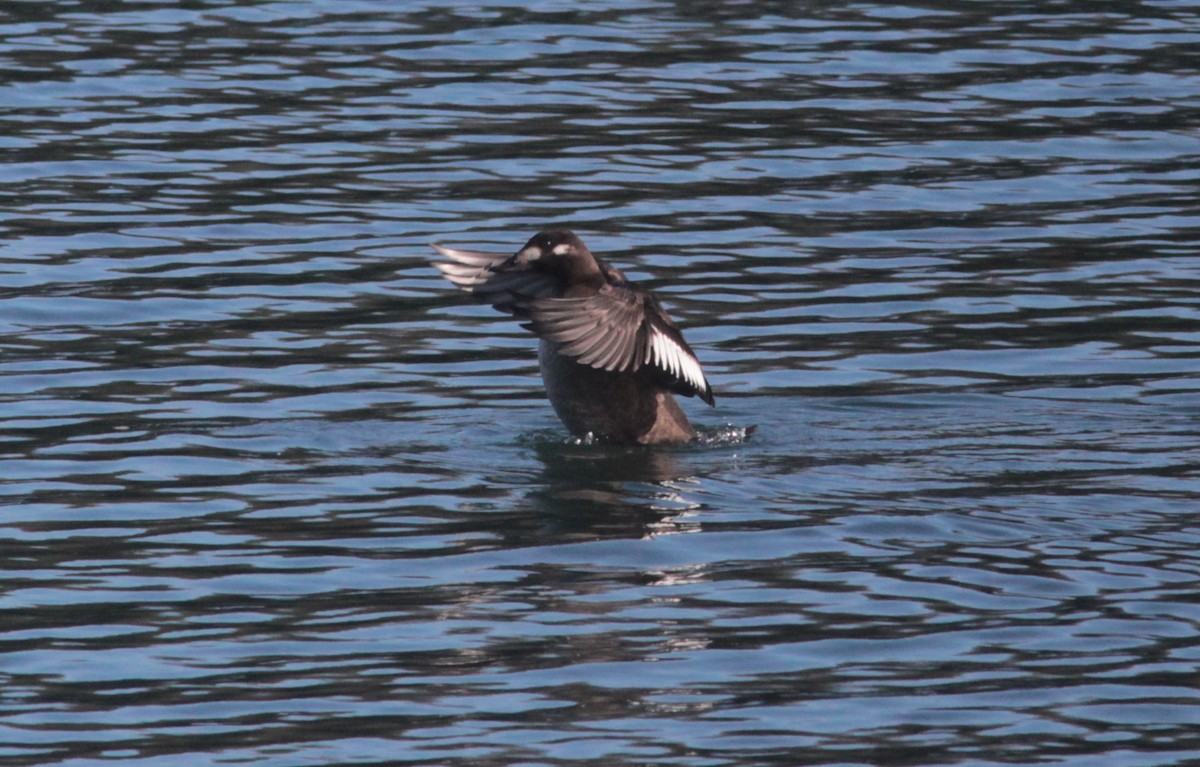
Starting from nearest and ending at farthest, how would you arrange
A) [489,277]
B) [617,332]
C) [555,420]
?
[617,332] → [489,277] → [555,420]

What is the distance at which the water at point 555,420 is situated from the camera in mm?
7168

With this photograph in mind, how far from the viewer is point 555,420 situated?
11.4 meters

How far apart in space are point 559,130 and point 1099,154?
14.0 feet

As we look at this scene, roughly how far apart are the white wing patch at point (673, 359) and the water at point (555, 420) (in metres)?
0.45

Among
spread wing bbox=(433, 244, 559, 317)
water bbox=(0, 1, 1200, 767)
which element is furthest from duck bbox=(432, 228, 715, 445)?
water bbox=(0, 1, 1200, 767)

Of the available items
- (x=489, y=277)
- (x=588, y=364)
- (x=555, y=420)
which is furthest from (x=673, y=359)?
(x=555, y=420)

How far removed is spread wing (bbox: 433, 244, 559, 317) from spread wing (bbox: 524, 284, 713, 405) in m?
0.64

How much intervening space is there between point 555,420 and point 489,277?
3.17ft

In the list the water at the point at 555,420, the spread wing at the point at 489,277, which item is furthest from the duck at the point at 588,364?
the water at the point at 555,420

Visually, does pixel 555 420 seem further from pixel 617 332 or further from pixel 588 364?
pixel 617 332

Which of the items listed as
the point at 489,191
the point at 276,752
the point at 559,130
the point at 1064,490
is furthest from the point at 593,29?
the point at 276,752

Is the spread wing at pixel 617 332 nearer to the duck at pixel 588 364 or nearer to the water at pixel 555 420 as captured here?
the duck at pixel 588 364

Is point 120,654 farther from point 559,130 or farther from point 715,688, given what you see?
point 559,130

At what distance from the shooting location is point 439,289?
14.2 m
